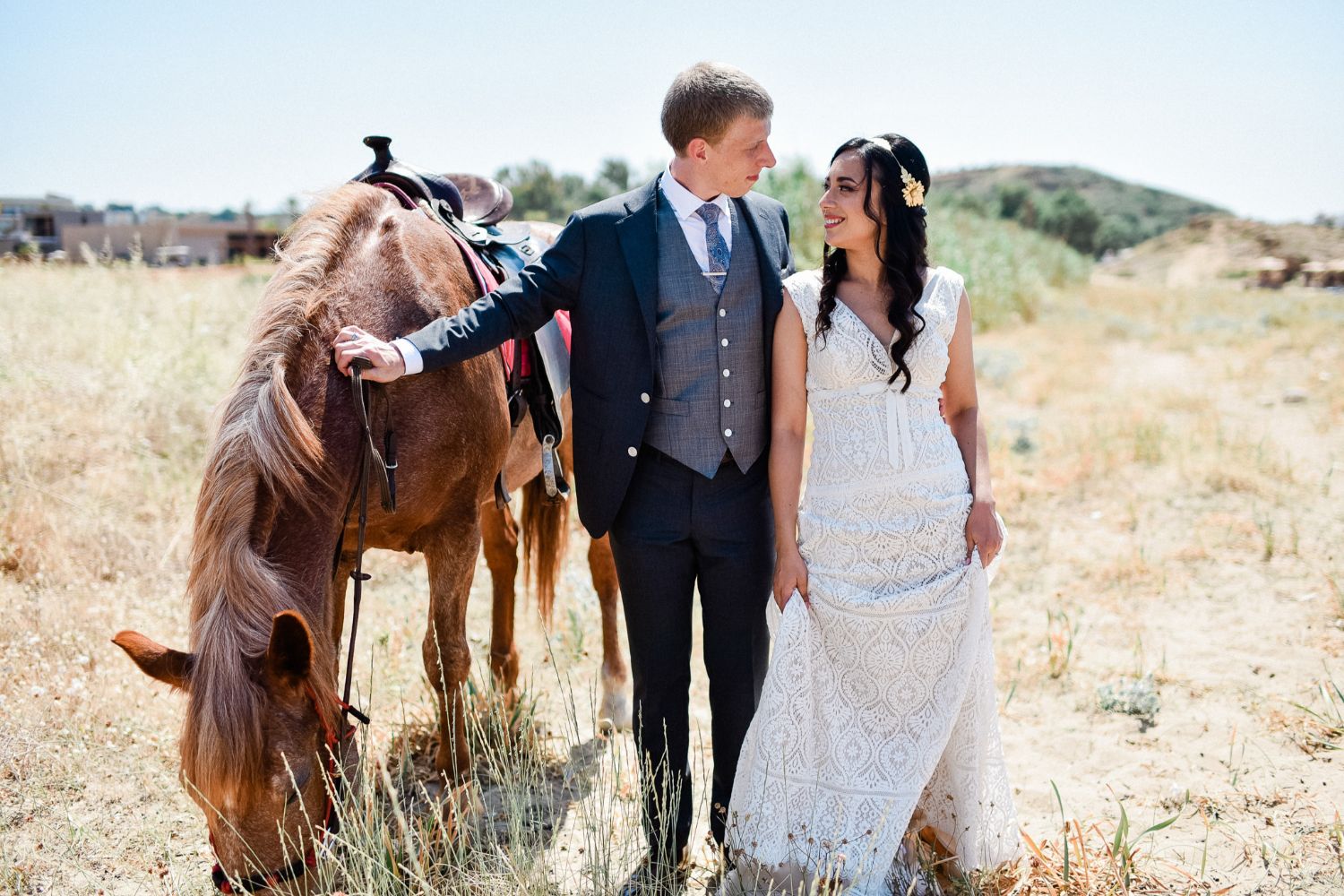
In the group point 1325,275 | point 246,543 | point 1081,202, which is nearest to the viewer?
point 246,543

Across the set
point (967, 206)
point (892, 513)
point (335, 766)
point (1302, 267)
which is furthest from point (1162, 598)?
point (967, 206)

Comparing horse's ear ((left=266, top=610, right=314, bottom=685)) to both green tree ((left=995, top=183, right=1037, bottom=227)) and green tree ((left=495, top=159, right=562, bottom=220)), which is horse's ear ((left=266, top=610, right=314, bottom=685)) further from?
green tree ((left=995, top=183, right=1037, bottom=227))

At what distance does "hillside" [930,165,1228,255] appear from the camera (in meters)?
52.9

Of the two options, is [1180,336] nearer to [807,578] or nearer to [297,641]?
[807,578]

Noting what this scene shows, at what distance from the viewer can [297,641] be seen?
1.95 metres

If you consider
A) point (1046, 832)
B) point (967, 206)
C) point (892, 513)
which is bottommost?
point (1046, 832)

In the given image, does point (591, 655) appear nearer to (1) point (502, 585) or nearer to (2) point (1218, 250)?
(1) point (502, 585)

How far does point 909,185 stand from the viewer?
2.49 metres

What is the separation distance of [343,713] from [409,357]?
3.08ft

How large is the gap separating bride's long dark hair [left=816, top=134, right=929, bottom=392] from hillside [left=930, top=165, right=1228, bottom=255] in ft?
161

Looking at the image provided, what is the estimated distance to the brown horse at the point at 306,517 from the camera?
1.95 m

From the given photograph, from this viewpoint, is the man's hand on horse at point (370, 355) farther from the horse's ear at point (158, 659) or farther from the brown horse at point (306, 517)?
the horse's ear at point (158, 659)

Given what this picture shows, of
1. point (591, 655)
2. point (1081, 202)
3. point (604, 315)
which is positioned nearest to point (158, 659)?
point (604, 315)

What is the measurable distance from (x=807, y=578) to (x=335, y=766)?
136 centimetres
